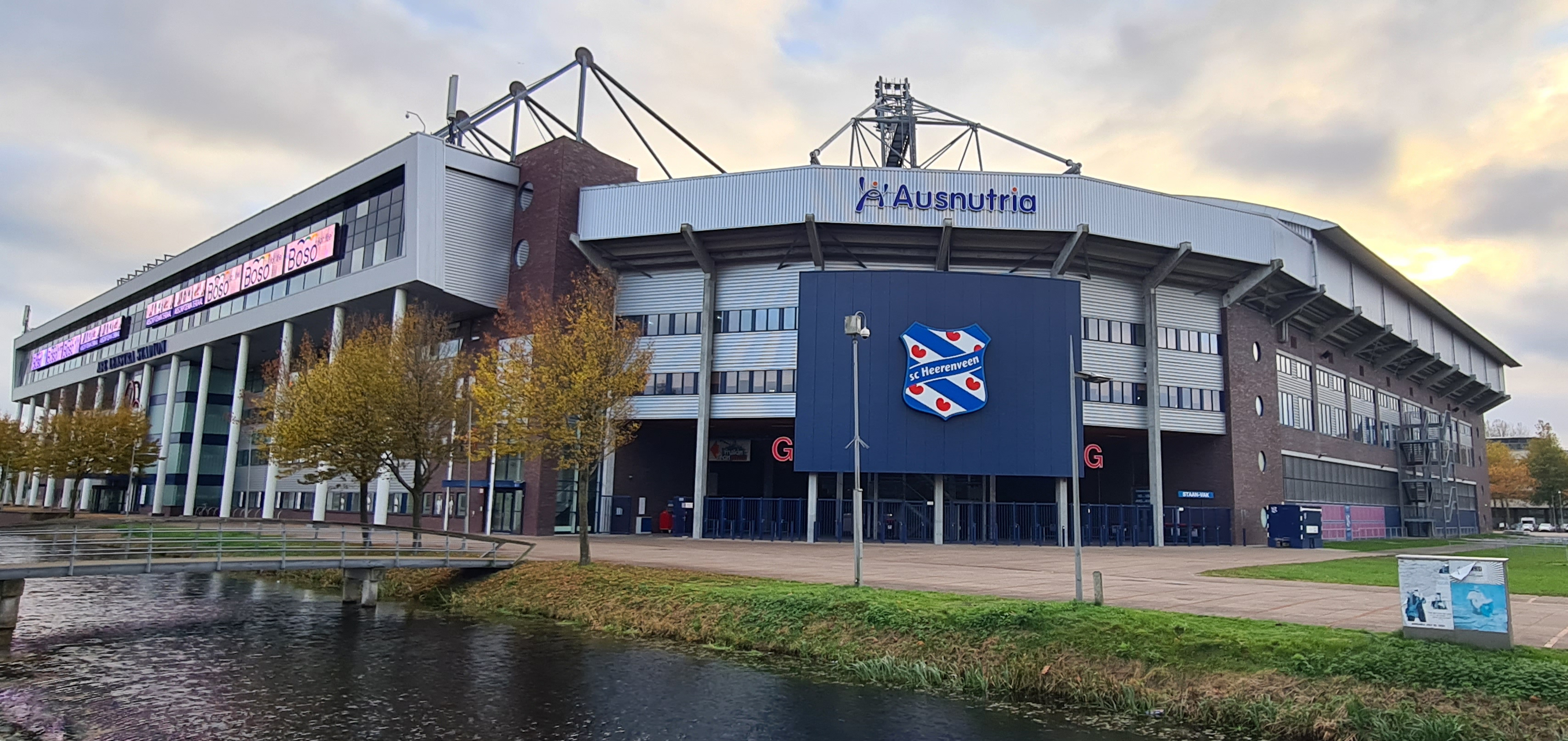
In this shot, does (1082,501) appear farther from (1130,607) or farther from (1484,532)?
(1484,532)

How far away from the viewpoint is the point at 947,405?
47.2 m

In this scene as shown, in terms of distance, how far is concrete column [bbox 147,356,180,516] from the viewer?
76938 millimetres

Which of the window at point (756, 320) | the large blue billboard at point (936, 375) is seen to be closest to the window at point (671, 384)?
the window at point (756, 320)

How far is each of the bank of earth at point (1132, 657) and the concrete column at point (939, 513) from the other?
2483 centimetres

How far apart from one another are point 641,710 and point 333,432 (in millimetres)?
23443

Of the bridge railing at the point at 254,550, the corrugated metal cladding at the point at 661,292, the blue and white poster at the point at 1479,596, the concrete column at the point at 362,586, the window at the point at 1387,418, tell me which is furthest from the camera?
the window at the point at 1387,418

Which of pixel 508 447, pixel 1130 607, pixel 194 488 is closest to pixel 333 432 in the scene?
pixel 508 447

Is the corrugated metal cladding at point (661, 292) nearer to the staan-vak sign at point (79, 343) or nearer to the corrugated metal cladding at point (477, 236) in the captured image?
the corrugated metal cladding at point (477, 236)

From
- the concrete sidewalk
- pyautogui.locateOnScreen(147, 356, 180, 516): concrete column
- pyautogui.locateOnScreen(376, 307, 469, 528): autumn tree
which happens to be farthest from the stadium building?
pyautogui.locateOnScreen(147, 356, 180, 516): concrete column

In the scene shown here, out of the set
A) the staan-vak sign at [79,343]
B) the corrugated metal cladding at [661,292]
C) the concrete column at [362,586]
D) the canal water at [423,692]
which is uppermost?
the staan-vak sign at [79,343]

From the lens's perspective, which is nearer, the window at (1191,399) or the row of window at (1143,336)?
the row of window at (1143,336)

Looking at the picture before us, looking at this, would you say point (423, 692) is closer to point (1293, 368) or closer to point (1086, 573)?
point (1086, 573)

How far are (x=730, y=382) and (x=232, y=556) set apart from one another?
24163mm

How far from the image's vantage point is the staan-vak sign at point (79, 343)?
288 feet
